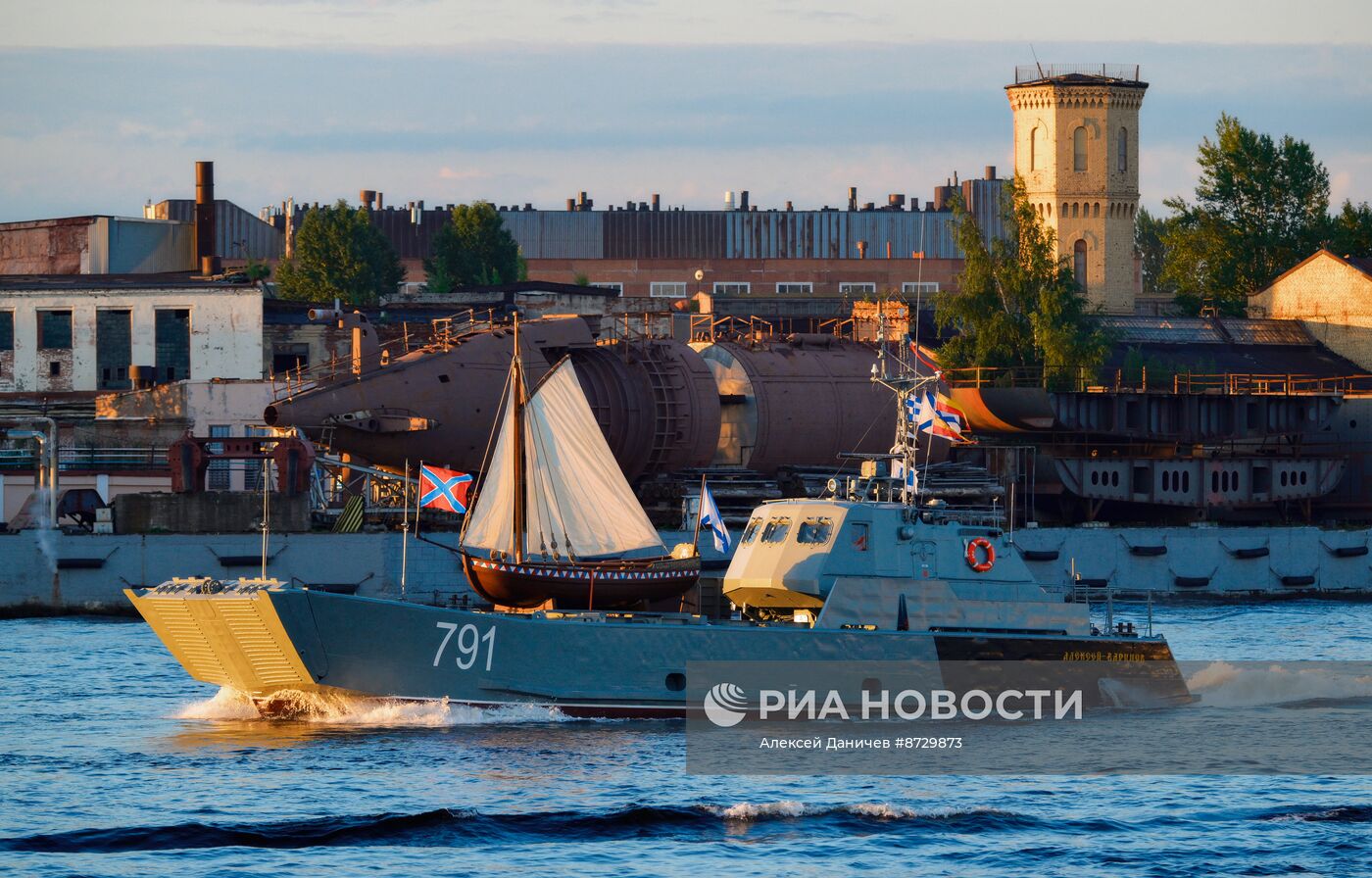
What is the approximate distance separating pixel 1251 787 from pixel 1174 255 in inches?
3681

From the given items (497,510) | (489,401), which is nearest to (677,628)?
(497,510)

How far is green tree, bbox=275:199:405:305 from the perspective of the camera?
360 ft

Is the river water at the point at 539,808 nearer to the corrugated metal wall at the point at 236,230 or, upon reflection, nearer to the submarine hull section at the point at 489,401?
the submarine hull section at the point at 489,401

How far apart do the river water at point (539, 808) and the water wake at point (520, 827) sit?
0.14 ft

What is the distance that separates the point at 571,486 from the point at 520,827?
43.8 feet

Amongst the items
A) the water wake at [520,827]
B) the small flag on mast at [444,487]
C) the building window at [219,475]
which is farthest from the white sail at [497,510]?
the building window at [219,475]

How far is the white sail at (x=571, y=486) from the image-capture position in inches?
1591

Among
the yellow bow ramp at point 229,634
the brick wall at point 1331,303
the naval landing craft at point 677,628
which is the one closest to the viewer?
the yellow bow ramp at point 229,634

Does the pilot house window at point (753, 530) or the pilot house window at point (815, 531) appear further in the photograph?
the pilot house window at point (753, 530)

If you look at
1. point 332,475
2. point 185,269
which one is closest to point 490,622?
point 332,475

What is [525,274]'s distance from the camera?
409ft

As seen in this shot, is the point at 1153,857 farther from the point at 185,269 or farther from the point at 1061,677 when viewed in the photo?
the point at 185,269

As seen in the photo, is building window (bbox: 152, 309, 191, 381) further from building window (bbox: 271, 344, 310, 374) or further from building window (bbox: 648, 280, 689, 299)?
building window (bbox: 648, 280, 689, 299)

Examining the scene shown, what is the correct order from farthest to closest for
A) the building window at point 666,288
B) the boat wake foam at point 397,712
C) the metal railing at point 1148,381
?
1. the building window at point 666,288
2. the metal railing at point 1148,381
3. the boat wake foam at point 397,712
